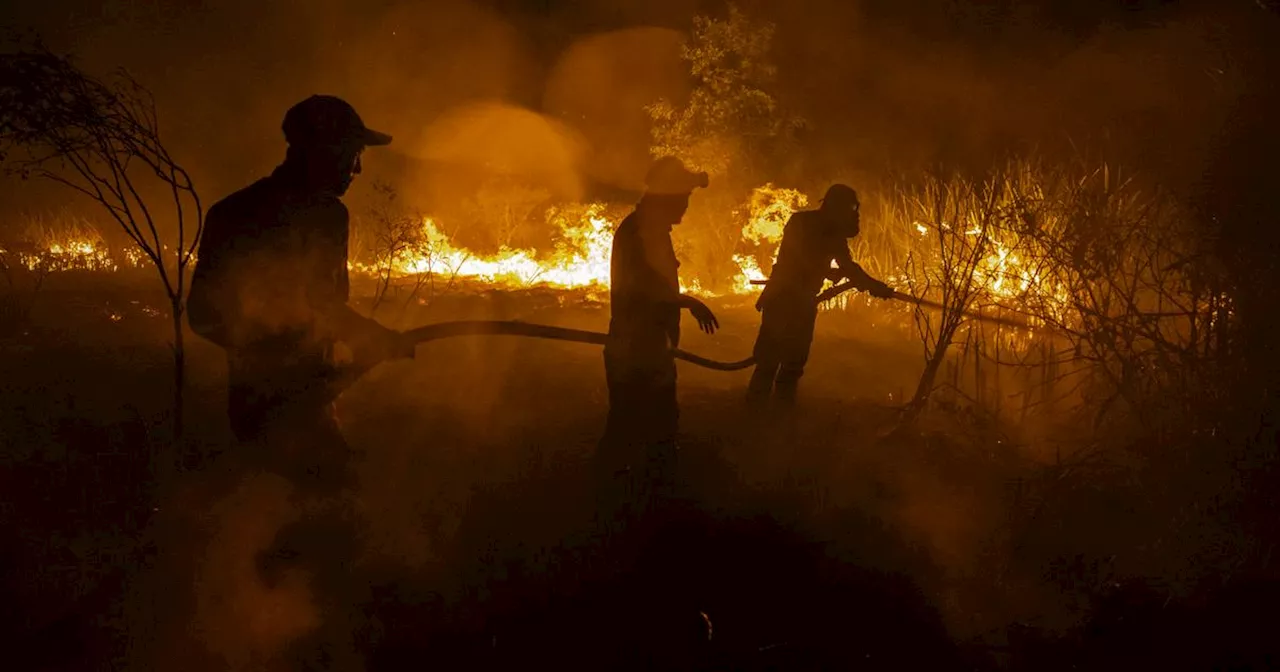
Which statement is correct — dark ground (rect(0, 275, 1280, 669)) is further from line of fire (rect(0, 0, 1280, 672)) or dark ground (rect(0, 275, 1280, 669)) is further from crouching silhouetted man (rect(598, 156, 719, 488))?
crouching silhouetted man (rect(598, 156, 719, 488))

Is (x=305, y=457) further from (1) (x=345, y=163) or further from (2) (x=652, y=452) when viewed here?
(2) (x=652, y=452)

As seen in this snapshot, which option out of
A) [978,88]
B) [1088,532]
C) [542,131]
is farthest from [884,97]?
[1088,532]

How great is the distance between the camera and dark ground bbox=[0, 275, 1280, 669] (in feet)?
12.3

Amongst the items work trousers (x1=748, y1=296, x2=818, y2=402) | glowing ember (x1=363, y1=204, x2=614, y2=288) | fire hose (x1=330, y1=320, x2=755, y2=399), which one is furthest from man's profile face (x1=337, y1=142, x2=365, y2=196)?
glowing ember (x1=363, y1=204, x2=614, y2=288)

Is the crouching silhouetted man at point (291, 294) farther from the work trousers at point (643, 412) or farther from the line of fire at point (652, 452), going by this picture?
the work trousers at point (643, 412)

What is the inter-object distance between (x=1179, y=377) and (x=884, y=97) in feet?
47.3

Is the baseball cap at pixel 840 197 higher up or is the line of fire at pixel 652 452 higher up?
the baseball cap at pixel 840 197

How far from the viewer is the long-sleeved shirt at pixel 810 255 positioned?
250 inches

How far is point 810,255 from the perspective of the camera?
6.39 meters

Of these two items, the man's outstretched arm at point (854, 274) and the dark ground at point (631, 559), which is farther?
the man's outstretched arm at point (854, 274)

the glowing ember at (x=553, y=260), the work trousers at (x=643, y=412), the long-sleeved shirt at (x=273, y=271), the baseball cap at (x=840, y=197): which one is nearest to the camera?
the long-sleeved shirt at (x=273, y=271)

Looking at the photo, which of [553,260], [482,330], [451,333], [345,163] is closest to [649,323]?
[482,330]

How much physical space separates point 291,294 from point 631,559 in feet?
7.38

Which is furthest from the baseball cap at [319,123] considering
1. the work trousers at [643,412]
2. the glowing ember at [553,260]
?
the glowing ember at [553,260]
